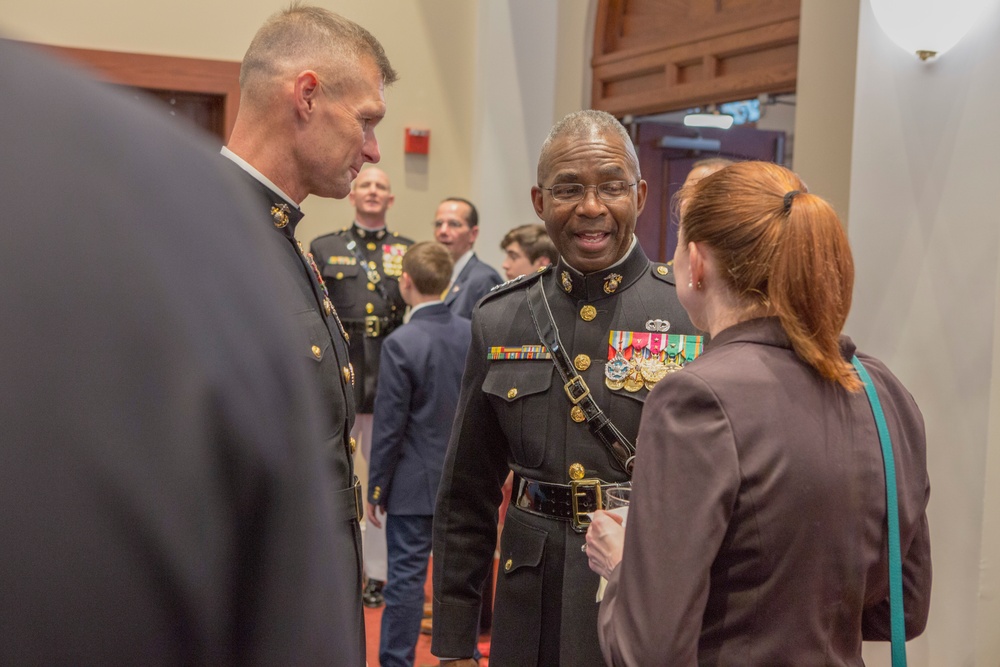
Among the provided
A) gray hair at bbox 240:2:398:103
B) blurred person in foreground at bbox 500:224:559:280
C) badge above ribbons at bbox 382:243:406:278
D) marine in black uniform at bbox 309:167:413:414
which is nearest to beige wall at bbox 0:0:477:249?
marine in black uniform at bbox 309:167:413:414

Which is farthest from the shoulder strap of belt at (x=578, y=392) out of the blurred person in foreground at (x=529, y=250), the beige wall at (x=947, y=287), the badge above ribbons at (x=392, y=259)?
the badge above ribbons at (x=392, y=259)

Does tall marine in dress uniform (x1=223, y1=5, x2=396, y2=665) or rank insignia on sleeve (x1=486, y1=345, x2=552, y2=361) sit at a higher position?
tall marine in dress uniform (x1=223, y1=5, x2=396, y2=665)

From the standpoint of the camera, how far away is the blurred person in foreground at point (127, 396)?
16.1 inches

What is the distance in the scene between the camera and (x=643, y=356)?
2.03 meters

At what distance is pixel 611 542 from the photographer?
1464 millimetres

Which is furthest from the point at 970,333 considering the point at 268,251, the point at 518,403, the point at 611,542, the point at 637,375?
the point at 268,251

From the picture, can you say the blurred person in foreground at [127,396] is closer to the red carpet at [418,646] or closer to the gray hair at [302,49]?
the gray hair at [302,49]

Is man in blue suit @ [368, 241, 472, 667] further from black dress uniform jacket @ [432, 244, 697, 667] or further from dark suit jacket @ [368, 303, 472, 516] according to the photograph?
black dress uniform jacket @ [432, 244, 697, 667]

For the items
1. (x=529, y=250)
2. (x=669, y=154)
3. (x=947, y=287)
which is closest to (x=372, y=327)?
(x=529, y=250)

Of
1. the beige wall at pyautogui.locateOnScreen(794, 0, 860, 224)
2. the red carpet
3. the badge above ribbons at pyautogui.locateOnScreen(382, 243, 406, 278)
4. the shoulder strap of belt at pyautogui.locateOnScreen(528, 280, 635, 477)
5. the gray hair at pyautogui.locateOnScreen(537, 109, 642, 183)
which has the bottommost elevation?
the red carpet

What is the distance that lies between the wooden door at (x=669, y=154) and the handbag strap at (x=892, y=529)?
4.58 metres

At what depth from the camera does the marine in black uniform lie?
5453 millimetres

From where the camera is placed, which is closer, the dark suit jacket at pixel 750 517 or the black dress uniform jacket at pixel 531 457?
the dark suit jacket at pixel 750 517

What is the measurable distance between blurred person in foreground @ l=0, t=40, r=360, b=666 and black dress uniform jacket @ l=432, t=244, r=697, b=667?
1535mm
